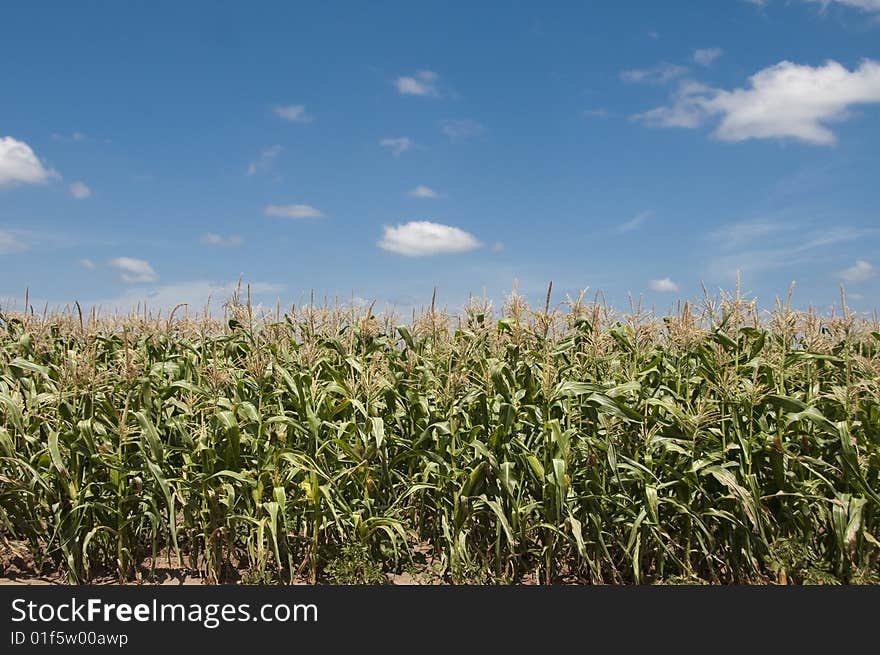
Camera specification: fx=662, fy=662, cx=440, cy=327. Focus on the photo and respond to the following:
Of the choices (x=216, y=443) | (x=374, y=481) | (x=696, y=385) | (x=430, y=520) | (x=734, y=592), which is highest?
(x=696, y=385)

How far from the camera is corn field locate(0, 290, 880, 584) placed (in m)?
4.45

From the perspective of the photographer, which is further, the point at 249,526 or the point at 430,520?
the point at 430,520

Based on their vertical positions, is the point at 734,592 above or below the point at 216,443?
below

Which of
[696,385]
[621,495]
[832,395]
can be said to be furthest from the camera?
[696,385]

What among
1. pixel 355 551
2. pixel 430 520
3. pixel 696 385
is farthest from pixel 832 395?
pixel 355 551

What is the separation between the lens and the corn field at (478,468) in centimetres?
445

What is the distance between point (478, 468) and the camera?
14.5 feet

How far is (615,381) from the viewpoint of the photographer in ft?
16.1

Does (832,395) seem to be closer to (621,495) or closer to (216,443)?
(621,495)

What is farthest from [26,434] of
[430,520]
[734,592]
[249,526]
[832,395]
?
[832,395]

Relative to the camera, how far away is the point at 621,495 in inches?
175

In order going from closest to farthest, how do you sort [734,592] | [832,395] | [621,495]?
[734,592], [621,495], [832,395]

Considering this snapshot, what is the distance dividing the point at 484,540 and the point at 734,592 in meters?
1.66

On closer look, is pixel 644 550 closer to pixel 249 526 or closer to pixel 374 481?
pixel 374 481
